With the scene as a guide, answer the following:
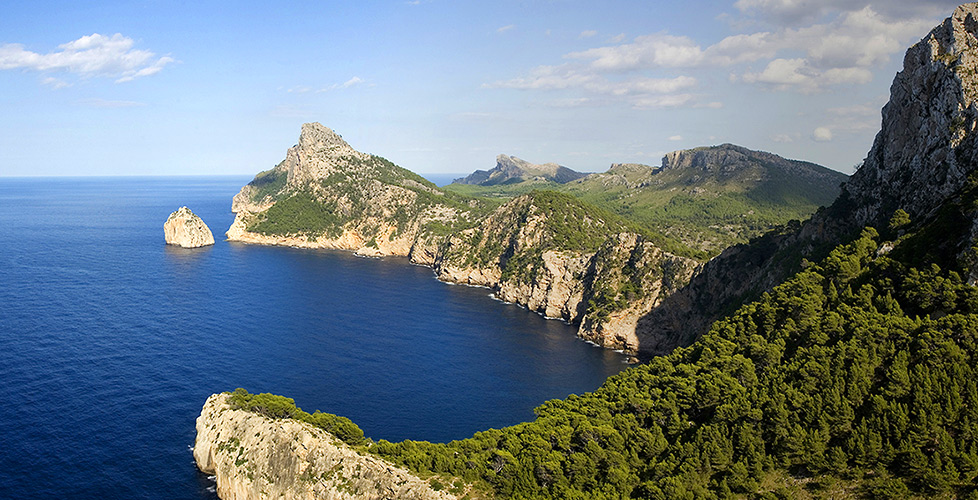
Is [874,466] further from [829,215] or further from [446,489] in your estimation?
[829,215]

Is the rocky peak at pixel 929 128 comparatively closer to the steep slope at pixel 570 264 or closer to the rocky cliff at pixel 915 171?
the rocky cliff at pixel 915 171

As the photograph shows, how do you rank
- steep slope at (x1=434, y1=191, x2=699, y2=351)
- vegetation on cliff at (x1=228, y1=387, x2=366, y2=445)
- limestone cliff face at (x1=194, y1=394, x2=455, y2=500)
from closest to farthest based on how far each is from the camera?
limestone cliff face at (x1=194, y1=394, x2=455, y2=500)
vegetation on cliff at (x1=228, y1=387, x2=366, y2=445)
steep slope at (x1=434, y1=191, x2=699, y2=351)

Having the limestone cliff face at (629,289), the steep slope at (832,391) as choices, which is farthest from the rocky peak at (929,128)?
the limestone cliff face at (629,289)

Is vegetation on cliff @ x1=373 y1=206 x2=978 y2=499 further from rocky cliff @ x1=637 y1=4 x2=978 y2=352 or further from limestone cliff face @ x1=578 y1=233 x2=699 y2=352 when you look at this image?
limestone cliff face @ x1=578 y1=233 x2=699 y2=352

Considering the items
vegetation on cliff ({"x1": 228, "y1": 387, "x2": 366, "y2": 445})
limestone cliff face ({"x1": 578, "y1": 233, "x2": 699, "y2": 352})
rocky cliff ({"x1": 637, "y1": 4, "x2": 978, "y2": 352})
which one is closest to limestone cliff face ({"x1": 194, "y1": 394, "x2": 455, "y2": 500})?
vegetation on cliff ({"x1": 228, "y1": 387, "x2": 366, "y2": 445})

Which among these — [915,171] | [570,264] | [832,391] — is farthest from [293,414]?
[570,264]

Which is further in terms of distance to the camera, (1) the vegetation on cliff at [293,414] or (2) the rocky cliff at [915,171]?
(1) the vegetation on cliff at [293,414]

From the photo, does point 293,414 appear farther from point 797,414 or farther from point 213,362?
point 797,414

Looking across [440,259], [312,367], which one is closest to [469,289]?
[440,259]
